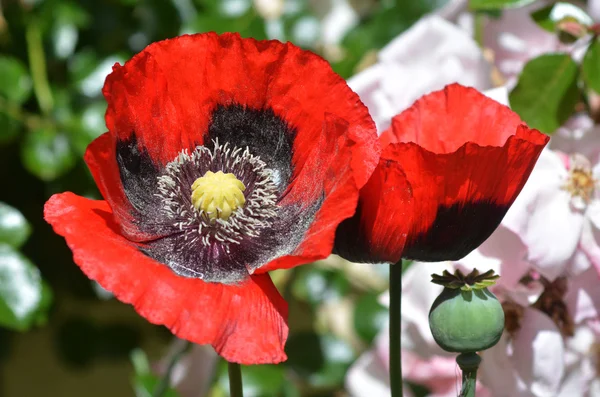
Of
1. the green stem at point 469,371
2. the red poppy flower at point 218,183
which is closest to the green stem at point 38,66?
the red poppy flower at point 218,183

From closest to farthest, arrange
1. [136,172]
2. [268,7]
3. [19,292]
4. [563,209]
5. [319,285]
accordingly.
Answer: [136,172], [563,209], [19,292], [319,285], [268,7]

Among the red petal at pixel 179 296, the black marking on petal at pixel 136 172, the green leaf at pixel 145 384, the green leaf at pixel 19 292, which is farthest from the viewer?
the green leaf at pixel 19 292

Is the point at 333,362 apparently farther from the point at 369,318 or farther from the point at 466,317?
the point at 466,317

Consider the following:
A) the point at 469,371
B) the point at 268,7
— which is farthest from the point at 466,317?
the point at 268,7

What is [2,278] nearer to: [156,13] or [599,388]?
[156,13]

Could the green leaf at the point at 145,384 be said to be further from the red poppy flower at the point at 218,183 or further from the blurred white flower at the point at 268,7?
the blurred white flower at the point at 268,7

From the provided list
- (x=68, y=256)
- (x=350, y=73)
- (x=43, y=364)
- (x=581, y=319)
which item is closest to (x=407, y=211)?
(x=581, y=319)
